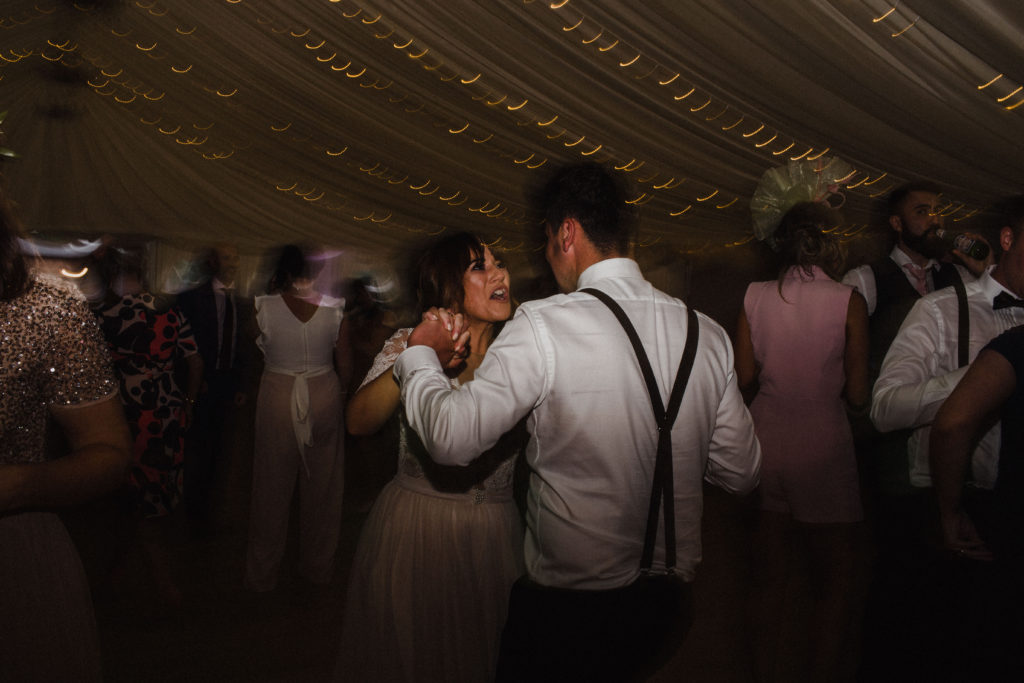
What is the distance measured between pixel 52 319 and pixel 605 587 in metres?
1.07

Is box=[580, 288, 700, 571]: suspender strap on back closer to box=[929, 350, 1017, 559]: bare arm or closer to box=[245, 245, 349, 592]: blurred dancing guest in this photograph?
box=[929, 350, 1017, 559]: bare arm

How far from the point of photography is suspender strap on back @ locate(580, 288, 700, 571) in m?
1.39

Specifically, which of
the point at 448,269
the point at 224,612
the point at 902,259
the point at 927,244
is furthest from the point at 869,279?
the point at 224,612

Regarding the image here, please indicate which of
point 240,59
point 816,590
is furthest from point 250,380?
point 816,590

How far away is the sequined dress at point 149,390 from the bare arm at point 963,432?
2.92m

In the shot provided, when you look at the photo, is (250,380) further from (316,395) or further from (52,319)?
(52,319)

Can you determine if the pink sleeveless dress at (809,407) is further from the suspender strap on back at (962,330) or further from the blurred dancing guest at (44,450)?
the blurred dancing guest at (44,450)

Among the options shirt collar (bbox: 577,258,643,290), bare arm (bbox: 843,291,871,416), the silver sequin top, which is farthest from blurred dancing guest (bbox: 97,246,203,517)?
bare arm (bbox: 843,291,871,416)

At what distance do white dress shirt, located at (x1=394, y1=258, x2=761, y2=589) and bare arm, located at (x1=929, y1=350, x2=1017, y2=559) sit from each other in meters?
0.42

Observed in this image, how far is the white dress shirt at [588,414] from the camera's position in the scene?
52.2 inches

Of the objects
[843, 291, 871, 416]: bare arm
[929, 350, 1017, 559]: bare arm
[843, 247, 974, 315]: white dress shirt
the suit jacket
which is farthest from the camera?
the suit jacket

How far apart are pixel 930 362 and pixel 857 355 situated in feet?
1.67

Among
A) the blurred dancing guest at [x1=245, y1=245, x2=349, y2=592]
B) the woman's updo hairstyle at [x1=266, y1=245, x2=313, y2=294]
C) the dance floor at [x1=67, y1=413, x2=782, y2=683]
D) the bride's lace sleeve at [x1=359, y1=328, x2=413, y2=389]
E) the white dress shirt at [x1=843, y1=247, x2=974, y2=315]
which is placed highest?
the white dress shirt at [x1=843, y1=247, x2=974, y2=315]

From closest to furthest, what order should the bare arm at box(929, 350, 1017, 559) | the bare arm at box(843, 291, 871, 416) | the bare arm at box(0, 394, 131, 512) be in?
the bare arm at box(0, 394, 131, 512) → the bare arm at box(929, 350, 1017, 559) → the bare arm at box(843, 291, 871, 416)
